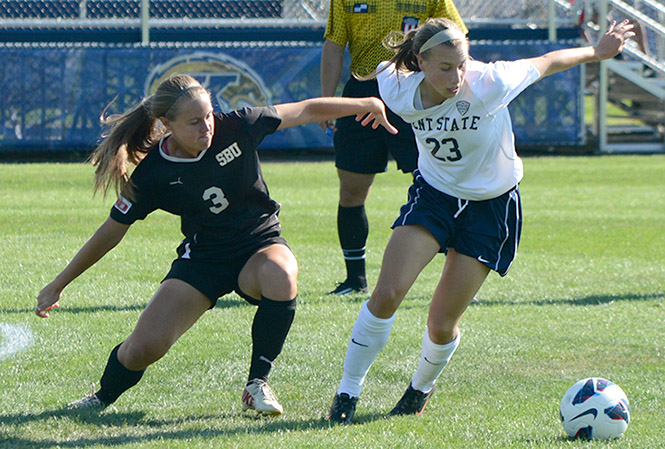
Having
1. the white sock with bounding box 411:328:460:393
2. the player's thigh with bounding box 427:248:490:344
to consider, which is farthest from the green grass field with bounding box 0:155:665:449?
the player's thigh with bounding box 427:248:490:344

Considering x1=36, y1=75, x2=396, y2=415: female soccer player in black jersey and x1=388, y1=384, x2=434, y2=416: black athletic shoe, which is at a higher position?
x1=36, y1=75, x2=396, y2=415: female soccer player in black jersey

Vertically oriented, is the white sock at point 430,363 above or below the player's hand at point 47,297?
below

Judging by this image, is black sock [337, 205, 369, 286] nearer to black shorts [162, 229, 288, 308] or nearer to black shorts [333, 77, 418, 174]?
black shorts [333, 77, 418, 174]

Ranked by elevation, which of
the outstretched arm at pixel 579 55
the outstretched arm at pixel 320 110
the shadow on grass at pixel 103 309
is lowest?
the shadow on grass at pixel 103 309

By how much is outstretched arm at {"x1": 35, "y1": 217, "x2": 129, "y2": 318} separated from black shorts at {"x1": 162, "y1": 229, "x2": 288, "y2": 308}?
1.07 ft

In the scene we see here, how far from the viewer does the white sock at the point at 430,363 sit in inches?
163

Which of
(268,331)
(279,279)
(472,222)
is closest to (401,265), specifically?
(472,222)

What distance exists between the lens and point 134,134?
13.9 feet

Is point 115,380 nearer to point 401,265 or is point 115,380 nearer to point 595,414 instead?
point 401,265

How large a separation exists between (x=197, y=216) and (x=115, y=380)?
2.67 ft

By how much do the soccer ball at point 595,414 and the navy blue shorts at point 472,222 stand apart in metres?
0.65

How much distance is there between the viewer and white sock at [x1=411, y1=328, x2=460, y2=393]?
4133 millimetres

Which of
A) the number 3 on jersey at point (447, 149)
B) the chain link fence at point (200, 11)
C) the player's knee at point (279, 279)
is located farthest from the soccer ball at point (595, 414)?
the chain link fence at point (200, 11)

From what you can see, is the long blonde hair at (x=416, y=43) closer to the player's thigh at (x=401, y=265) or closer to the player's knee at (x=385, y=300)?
the player's thigh at (x=401, y=265)
